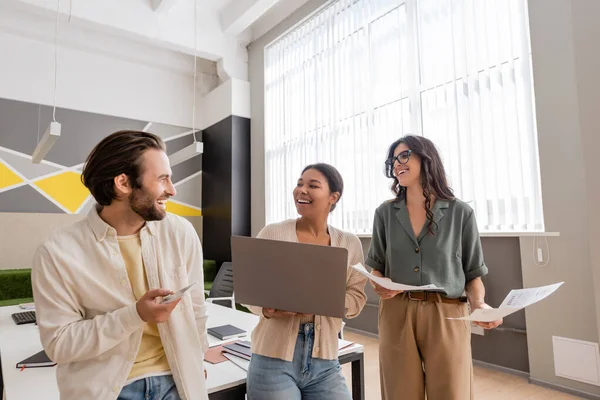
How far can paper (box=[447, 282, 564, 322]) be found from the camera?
1248mm

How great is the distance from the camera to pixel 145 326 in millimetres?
1152

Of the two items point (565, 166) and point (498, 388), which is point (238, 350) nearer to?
point (498, 388)

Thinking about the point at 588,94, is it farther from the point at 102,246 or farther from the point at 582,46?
the point at 102,246

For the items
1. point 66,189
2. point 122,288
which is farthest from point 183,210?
point 122,288

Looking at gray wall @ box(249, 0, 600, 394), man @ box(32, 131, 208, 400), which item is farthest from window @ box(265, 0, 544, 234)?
man @ box(32, 131, 208, 400)

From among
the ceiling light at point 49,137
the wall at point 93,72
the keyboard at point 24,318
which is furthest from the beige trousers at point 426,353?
the wall at point 93,72

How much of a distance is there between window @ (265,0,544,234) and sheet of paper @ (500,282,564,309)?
4.19 feet

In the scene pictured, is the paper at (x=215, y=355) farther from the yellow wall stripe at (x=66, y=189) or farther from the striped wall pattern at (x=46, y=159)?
the yellow wall stripe at (x=66, y=189)

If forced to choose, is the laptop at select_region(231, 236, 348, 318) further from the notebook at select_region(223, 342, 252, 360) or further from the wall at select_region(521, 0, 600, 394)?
the wall at select_region(521, 0, 600, 394)

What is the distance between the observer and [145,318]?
3.36 feet

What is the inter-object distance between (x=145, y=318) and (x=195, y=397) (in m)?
0.32

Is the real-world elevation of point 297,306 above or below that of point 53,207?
below

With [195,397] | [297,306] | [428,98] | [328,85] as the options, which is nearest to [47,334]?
[195,397]

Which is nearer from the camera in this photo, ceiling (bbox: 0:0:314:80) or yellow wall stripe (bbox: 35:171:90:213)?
ceiling (bbox: 0:0:314:80)
